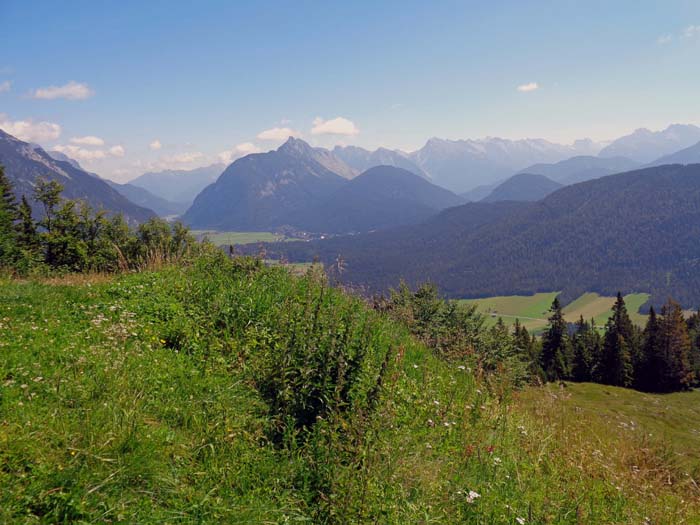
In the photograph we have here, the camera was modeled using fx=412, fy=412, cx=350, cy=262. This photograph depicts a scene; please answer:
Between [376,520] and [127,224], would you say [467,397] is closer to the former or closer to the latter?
[376,520]

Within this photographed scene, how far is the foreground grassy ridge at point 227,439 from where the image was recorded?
3.43 meters

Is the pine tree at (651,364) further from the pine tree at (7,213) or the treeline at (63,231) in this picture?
the pine tree at (7,213)

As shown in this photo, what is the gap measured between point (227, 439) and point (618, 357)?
239ft

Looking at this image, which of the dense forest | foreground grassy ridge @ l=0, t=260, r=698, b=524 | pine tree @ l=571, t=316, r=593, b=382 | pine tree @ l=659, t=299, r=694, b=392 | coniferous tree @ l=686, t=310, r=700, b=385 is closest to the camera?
foreground grassy ridge @ l=0, t=260, r=698, b=524

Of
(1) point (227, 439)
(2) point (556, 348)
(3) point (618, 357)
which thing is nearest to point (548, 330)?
(2) point (556, 348)

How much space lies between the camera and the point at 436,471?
15.0ft

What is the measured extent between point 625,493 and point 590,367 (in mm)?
70475

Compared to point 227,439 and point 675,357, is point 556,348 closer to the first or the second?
point 675,357

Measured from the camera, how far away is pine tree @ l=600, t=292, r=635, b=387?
204 feet

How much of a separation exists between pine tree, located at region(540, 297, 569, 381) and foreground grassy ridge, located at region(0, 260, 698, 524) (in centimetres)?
6630

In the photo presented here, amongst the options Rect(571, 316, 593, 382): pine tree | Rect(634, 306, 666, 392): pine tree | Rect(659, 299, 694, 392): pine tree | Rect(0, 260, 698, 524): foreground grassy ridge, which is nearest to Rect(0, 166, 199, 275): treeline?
Rect(0, 260, 698, 524): foreground grassy ridge

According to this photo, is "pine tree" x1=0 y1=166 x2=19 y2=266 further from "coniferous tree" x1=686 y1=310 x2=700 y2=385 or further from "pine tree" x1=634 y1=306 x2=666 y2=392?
"coniferous tree" x1=686 y1=310 x2=700 y2=385

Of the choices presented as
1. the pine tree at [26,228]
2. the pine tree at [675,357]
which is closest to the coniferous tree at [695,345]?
the pine tree at [675,357]

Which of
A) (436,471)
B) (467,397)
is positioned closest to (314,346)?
(436,471)
